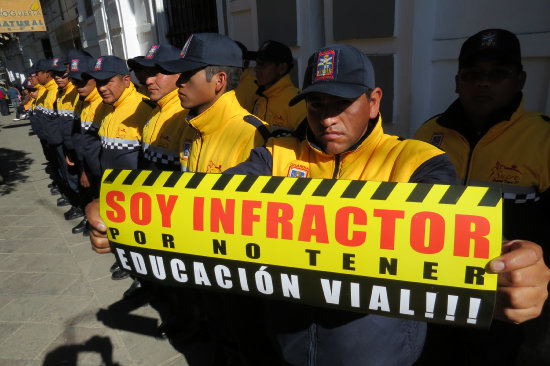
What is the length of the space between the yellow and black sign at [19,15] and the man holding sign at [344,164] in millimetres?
15100

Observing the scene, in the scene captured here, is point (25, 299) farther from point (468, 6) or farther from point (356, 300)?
point (468, 6)

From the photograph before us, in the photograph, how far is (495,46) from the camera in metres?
1.93

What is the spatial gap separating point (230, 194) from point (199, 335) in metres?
2.32

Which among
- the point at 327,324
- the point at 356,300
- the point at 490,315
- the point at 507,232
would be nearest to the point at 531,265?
the point at 490,315

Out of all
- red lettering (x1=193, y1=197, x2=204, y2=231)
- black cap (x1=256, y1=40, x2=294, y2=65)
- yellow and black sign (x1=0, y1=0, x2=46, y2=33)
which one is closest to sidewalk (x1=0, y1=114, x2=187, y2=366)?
red lettering (x1=193, y1=197, x2=204, y2=231)

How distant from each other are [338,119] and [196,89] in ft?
3.80

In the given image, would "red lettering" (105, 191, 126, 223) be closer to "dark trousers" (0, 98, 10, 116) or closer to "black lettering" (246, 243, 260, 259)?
"black lettering" (246, 243, 260, 259)

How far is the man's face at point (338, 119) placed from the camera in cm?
144

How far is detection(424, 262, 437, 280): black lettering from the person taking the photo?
110cm

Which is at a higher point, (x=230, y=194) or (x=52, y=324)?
(x=230, y=194)

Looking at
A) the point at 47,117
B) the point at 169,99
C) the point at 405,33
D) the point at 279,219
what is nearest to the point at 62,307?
the point at 169,99

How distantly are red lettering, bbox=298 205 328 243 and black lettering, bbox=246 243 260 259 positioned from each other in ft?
0.52

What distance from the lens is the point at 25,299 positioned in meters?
3.87

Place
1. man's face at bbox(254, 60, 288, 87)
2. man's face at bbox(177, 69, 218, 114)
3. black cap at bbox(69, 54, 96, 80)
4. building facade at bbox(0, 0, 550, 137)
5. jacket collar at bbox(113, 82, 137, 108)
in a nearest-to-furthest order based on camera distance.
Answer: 1. man's face at bbox(177, 69, 218, 114)
2. building facade at bbox(0, 0, 550, 137)
3. man's face at bbox(254, 60, 288, 87)
4. jacket collar at bbox(113, 82, 137, 108)
5. black cap at bbox(69, 54, 96, 80)
